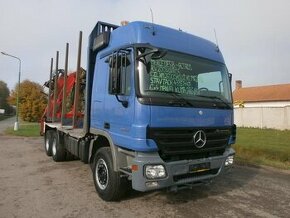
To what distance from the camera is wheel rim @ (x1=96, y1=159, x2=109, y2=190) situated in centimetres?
621

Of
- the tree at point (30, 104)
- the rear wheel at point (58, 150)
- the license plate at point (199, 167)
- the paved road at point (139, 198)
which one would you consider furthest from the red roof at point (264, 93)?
the license plate at point (199, 167)

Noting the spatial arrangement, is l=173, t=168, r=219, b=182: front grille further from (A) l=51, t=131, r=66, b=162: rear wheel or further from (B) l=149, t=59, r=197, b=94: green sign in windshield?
(A) l=51, t=131, r=66, b=162: rear wheel

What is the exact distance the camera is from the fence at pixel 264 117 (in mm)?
32844

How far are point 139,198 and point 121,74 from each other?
8.04ft

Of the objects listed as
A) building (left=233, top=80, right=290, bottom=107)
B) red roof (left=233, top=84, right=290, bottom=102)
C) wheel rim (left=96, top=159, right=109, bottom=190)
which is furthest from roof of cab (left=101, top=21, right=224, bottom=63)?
red roof (left=233, top=84, right=290, bottom=102)

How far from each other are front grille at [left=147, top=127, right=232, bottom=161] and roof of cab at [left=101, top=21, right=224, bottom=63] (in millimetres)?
1442

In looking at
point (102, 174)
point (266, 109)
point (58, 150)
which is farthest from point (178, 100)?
point (266, 109)

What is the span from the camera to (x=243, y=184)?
306 inches

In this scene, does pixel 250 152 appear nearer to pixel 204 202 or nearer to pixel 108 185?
pixel 204 202

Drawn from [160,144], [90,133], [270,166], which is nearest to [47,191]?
Answer: [90,133]

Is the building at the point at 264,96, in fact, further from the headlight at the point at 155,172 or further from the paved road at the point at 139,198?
the headlight at the point at 155,172

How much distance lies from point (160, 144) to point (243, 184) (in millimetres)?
3455

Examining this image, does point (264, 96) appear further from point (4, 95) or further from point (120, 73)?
point (4, 95)

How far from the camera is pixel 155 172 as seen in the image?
5203mm
